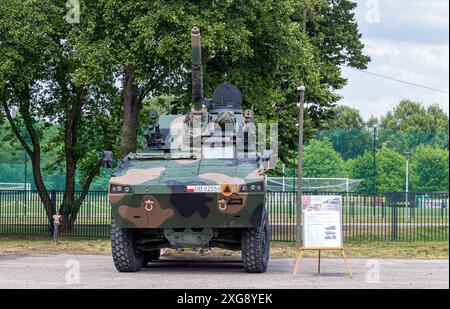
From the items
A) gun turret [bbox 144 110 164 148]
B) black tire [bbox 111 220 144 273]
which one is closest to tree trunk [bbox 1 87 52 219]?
gun turret [bbox 144 110 164 148]

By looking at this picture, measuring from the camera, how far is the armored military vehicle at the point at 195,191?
16.2 metres

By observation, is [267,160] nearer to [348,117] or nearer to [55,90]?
[55,90]

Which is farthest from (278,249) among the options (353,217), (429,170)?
(429,170)

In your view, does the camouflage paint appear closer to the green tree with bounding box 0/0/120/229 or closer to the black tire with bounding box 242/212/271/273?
the black tire with bounding box 242/212/271/273

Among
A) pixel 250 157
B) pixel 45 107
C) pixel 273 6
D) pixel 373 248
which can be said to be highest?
pixel 273 6

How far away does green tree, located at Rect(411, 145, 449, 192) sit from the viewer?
42594 millimetres

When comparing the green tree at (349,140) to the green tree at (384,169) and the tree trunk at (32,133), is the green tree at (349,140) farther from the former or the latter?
the tree trunk at (32,133)

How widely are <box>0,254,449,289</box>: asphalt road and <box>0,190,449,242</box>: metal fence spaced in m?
7.74

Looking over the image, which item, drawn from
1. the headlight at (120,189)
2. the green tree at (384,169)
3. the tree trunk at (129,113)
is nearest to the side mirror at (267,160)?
the headlight at (120,189)

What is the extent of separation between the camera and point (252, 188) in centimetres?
1622

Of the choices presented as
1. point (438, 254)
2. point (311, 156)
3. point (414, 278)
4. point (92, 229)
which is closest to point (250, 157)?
point (414, 278)

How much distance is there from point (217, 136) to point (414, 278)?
4328 mm
